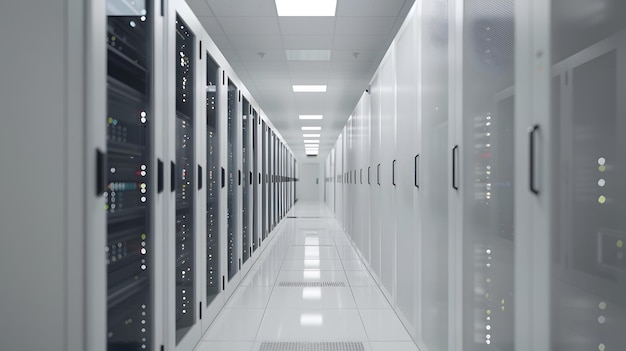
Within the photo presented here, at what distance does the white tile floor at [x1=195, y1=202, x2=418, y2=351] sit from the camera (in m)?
2.43

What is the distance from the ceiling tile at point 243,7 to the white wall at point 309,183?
1957 cm

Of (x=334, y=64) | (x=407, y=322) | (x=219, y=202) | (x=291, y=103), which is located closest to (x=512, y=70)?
(x=407, y=322)

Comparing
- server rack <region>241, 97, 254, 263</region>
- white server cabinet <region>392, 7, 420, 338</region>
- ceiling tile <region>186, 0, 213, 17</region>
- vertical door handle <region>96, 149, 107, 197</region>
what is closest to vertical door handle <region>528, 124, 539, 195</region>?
white server cabinet <region>392, 7, 420, 338</region>

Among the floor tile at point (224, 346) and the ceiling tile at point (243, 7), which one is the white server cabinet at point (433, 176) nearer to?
the floor tile at point (224, 346)

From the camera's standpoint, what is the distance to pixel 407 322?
8.36 feet

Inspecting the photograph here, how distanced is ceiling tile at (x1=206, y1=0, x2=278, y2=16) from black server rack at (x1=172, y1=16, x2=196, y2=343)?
6.72 ft

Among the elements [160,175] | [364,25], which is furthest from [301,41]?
[160,175]

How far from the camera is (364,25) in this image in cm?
464

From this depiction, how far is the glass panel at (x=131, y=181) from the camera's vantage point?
61.5 inches

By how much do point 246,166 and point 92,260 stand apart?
3.23 meters

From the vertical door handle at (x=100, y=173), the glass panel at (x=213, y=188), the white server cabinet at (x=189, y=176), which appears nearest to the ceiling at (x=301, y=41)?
the glass panel at (x=213, y=188)

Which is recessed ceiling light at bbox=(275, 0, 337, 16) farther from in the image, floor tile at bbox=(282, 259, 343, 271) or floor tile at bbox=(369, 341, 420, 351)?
floor tile at bbox=(369, 341, 420, 351)

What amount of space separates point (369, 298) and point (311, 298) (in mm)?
489

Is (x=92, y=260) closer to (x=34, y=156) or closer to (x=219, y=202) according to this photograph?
(x=34, y=156)
